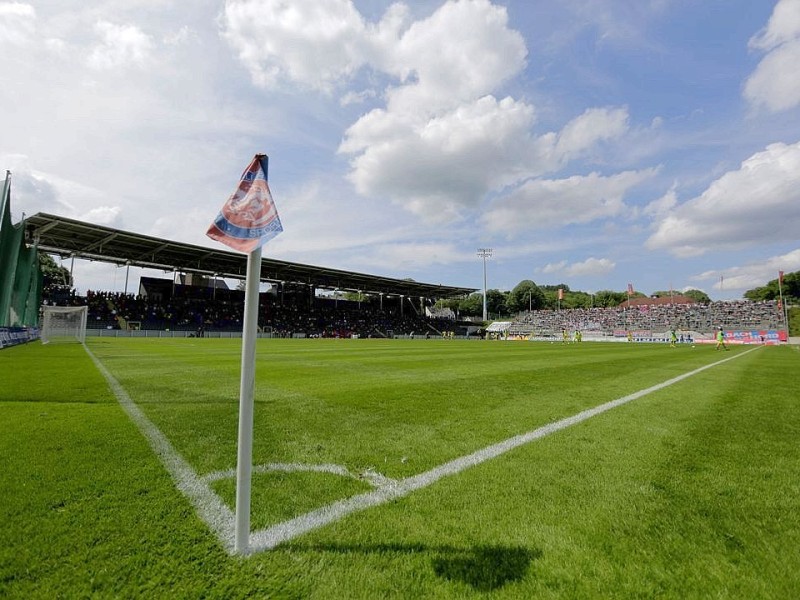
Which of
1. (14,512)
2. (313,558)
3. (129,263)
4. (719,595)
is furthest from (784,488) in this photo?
(129,263)

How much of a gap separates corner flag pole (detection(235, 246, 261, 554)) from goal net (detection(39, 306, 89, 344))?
27.2 m

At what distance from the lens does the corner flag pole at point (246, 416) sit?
7.14 ft

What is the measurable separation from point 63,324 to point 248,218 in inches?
1229

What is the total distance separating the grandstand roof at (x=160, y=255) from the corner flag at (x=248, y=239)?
126 feet

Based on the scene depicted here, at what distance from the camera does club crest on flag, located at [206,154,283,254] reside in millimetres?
2395

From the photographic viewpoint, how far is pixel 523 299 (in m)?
123

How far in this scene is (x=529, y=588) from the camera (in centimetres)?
188

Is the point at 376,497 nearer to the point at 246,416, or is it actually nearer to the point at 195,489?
the point at 246,416

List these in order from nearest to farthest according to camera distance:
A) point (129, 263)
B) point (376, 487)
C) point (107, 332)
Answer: point (376, 487), point (107, 332), point (129, 263)

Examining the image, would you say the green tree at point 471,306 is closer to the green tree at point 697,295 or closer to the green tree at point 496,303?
the green tree at point 496,303

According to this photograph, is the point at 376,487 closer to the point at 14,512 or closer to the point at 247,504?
the point at 247,504

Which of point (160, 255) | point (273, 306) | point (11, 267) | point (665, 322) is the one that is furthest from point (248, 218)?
point (665, 322)

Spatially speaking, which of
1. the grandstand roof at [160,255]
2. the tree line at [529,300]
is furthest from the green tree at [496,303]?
the grandstand roof at [160,255]

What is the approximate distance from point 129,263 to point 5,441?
48.9 m
